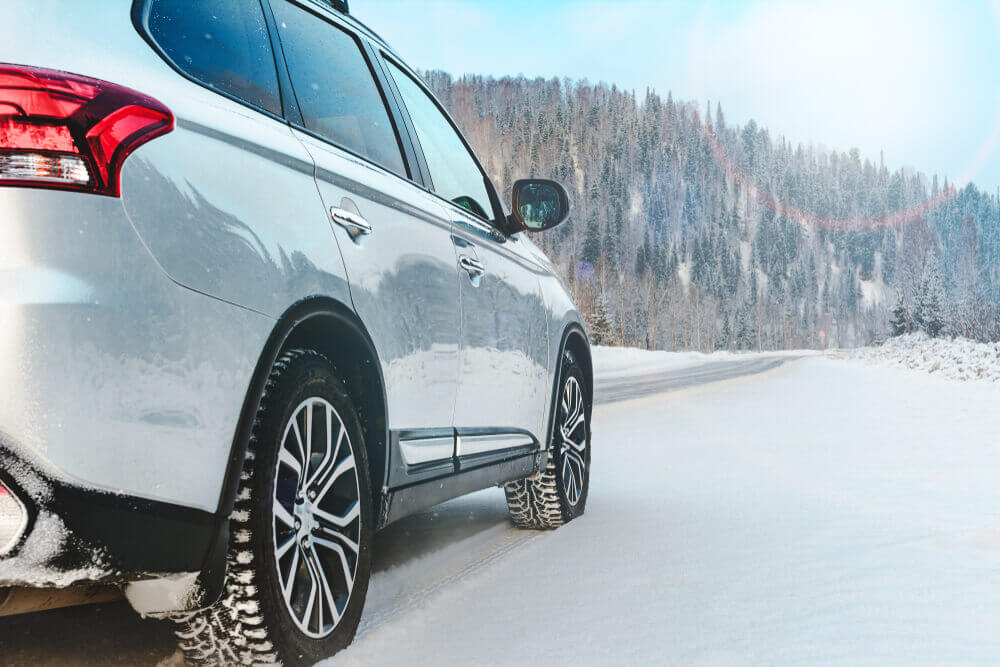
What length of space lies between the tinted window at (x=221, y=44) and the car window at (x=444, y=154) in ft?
3.25

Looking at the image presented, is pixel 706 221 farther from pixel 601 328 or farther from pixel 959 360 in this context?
pixel 959 360

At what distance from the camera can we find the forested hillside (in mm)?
115062

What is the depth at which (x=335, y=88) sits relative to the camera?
285 centimetres

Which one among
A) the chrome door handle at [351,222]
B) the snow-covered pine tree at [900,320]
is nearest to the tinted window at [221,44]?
the chrome door handle at [351,222]

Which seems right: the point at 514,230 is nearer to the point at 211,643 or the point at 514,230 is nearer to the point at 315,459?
the point at 315,459

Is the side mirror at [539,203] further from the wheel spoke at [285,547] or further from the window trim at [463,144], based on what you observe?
the wheel spoke at [285,547]

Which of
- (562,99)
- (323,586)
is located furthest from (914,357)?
(562,99)

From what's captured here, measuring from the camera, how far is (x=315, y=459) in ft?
7.14

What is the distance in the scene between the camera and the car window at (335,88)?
2.60 metres

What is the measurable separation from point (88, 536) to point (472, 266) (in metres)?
1.95

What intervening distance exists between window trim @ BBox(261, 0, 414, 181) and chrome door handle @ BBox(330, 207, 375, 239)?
28 centimetres

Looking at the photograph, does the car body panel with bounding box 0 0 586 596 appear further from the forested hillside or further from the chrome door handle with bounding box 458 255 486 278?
the forested hillside

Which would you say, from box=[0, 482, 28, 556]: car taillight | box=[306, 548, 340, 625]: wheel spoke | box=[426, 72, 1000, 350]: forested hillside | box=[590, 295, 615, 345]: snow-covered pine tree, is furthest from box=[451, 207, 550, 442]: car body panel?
box=[426, 72, 1000, 350]: forested hillside

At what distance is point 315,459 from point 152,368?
628mm
